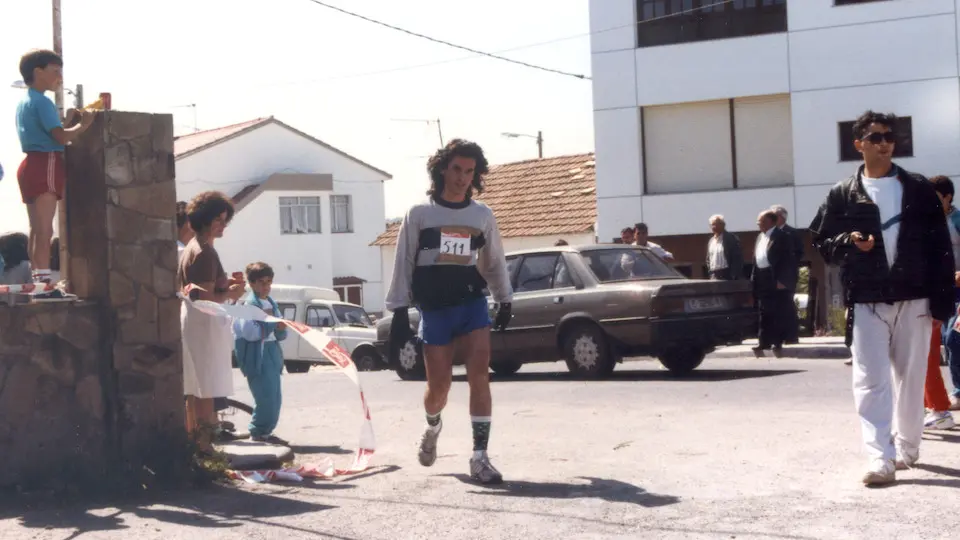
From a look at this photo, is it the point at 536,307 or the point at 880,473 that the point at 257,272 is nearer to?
the point at 880,473

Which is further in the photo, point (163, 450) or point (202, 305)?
point (202, 305)

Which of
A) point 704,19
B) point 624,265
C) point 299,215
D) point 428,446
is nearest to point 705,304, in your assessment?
point 624,265

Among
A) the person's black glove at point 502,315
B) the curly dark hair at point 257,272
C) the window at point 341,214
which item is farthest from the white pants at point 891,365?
the window at point 341,214

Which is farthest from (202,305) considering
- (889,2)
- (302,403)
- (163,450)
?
(889,2)

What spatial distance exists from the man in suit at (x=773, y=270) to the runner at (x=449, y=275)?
9.64m

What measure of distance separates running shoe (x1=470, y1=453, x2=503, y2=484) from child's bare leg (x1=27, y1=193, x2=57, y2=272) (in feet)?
9.22

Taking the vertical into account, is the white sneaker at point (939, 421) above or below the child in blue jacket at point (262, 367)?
below

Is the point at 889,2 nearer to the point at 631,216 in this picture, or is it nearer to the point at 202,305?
the point at 631,216

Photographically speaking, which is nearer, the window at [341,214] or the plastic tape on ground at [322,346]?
the plastic tape on ground at [322,346]

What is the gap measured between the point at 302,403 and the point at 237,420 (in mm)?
1583

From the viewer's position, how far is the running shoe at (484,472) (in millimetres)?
7676

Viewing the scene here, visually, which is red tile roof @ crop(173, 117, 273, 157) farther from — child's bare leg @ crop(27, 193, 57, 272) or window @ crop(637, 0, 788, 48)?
child's bare leg @ crop(27, 193, 57, 272)

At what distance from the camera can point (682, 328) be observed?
48.4 feet

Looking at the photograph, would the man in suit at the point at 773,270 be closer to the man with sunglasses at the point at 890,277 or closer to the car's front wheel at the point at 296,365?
the man with sunglasses at the point at 890,277
